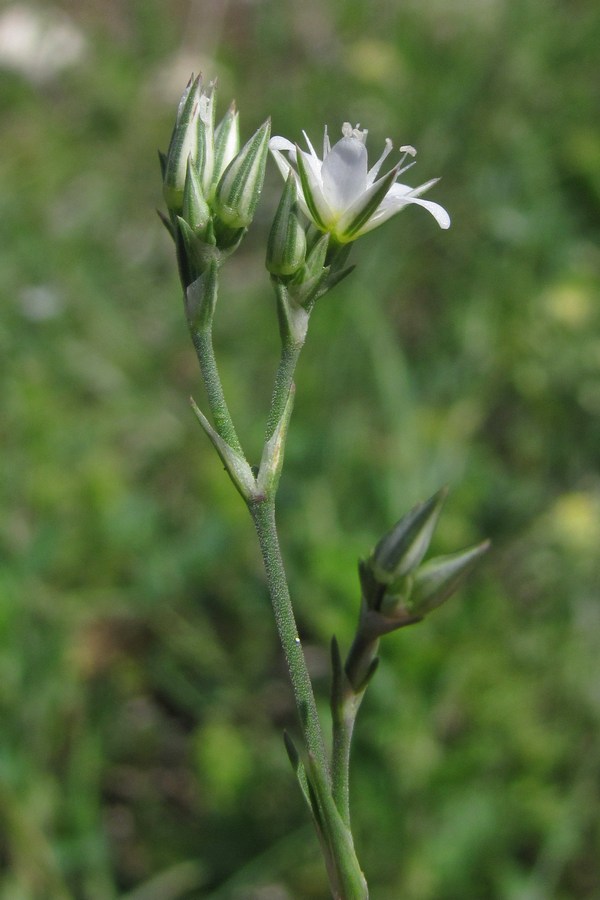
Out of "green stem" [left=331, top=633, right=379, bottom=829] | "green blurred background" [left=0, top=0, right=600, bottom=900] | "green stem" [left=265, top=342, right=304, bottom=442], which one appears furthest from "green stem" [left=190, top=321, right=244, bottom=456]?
"green blurred background" [left=0, top=0, right=600, bottom=900]

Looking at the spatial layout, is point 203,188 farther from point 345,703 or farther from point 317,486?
point 317,486

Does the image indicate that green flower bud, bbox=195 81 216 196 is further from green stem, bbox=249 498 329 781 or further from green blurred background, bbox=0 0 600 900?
green blurred background, bbox=0 0 600 900

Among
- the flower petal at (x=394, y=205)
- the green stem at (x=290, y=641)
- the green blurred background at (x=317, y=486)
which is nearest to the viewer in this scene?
the green stem at (x=290, y=641)

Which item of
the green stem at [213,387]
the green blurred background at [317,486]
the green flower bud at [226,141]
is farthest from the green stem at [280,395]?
the green blurred background at [317,486]

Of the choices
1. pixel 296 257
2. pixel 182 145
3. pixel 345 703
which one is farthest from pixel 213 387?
pixel 345 703

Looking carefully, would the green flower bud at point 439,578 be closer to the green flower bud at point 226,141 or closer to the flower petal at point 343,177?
the flower petal at point 343,177

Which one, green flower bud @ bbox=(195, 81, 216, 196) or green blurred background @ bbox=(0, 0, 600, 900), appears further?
green blurred background @ bbox=(0, 0, 600, 900)
